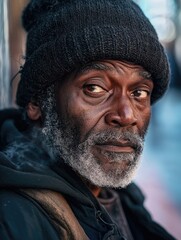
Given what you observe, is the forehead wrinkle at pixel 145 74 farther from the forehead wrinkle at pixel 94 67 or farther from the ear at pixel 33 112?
the ear at pixel 33 112

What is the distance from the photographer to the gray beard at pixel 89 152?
222 cm

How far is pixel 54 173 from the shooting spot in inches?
81.8

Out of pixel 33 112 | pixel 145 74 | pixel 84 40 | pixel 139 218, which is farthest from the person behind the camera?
pixel 139 218

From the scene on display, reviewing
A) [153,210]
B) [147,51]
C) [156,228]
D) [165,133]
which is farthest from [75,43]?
[165,133]

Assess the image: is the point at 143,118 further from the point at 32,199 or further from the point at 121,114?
the point at 32,199

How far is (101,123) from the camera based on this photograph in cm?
223

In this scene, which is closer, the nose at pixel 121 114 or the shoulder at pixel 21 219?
the shoulder at pixel 21 219

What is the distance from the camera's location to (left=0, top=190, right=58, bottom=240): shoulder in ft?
5.76

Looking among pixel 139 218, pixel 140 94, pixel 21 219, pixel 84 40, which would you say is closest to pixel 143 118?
pixel 140 94

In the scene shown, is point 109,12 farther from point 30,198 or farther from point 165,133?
point 165,133

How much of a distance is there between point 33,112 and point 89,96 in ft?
1.27

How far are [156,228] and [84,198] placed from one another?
739 mm

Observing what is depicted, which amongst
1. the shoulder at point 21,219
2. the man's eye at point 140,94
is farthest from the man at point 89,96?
the shoulder at point 21,219

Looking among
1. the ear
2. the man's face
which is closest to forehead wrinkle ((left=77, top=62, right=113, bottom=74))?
the man's face
